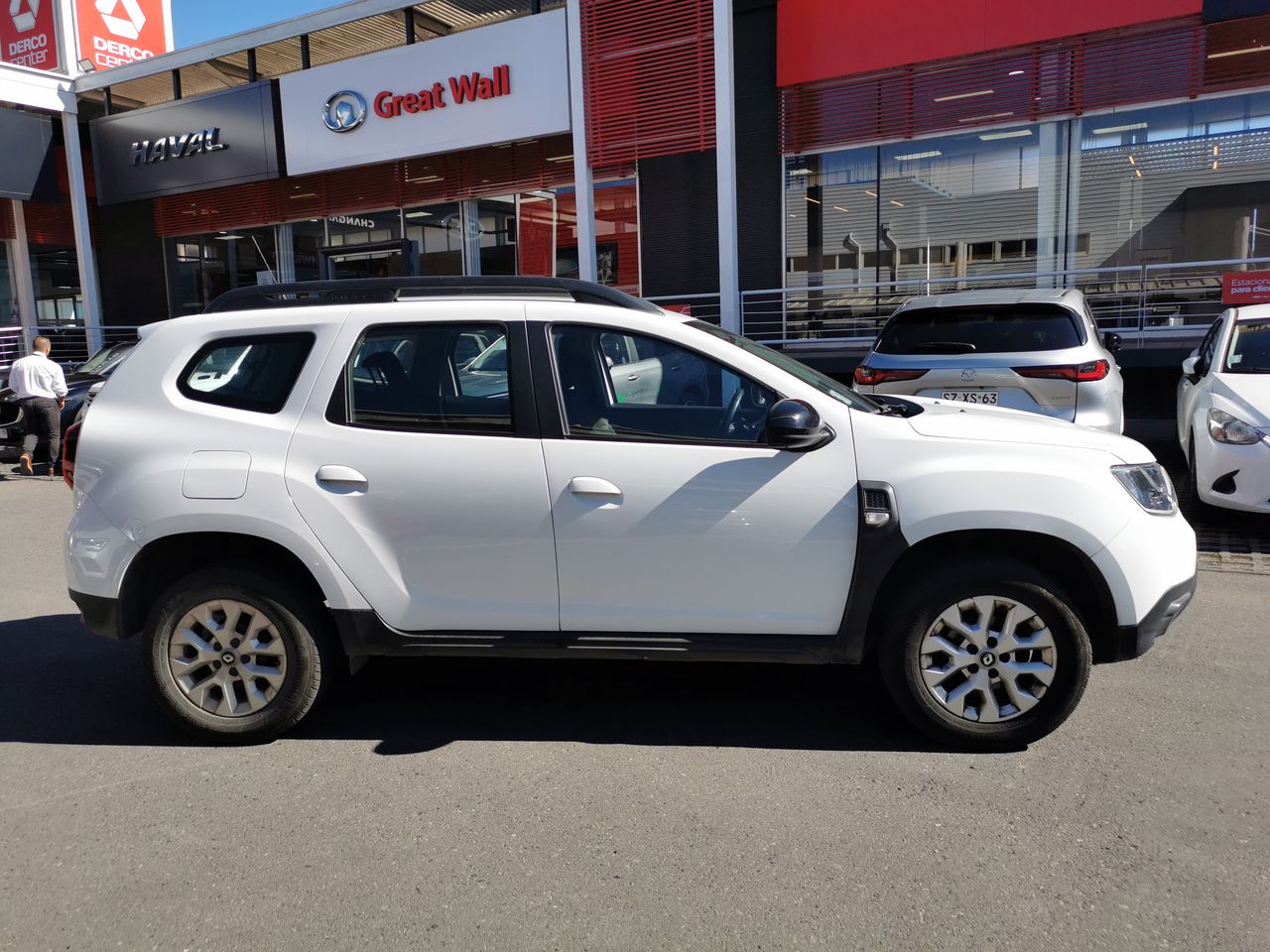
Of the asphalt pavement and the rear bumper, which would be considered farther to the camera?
the rear bumper

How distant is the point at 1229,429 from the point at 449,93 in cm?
1268

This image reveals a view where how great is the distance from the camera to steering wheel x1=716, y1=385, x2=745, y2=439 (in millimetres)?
3728

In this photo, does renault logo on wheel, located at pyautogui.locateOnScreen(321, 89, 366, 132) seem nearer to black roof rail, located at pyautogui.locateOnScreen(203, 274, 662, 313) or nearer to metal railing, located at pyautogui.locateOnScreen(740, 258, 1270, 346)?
metal railing, located at pyautogui.locateOnScreen(740, 258, 1270, 346)

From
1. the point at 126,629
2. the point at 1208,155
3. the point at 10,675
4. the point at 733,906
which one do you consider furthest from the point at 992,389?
the point at 1208,155

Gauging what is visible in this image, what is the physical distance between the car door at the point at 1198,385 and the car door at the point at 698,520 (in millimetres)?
5203

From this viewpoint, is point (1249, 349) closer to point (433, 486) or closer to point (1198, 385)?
point (1198, 385)

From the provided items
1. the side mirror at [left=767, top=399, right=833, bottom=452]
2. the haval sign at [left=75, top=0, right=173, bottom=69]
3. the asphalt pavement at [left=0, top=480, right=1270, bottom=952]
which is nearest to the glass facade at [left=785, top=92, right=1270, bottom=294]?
the asphalt pavement at [left=0, top=480, right=1270, bottom=952]

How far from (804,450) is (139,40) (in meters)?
24.4

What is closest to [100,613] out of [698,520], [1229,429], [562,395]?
[562,395]

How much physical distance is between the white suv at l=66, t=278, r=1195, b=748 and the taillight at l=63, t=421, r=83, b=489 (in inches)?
14.0

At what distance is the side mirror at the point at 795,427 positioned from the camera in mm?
3516

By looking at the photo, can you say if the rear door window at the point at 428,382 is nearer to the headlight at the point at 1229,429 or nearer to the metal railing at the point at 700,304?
the headlight at the point at 1229,429

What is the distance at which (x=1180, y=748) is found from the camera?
3746 mm

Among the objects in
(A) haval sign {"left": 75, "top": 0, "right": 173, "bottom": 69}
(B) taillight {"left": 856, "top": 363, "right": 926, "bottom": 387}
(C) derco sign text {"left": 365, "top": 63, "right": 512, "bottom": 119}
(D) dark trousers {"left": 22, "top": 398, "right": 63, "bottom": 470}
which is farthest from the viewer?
(A) haval sign {"left": 75, "top": 0, "right": 173, "bottom": 69}
